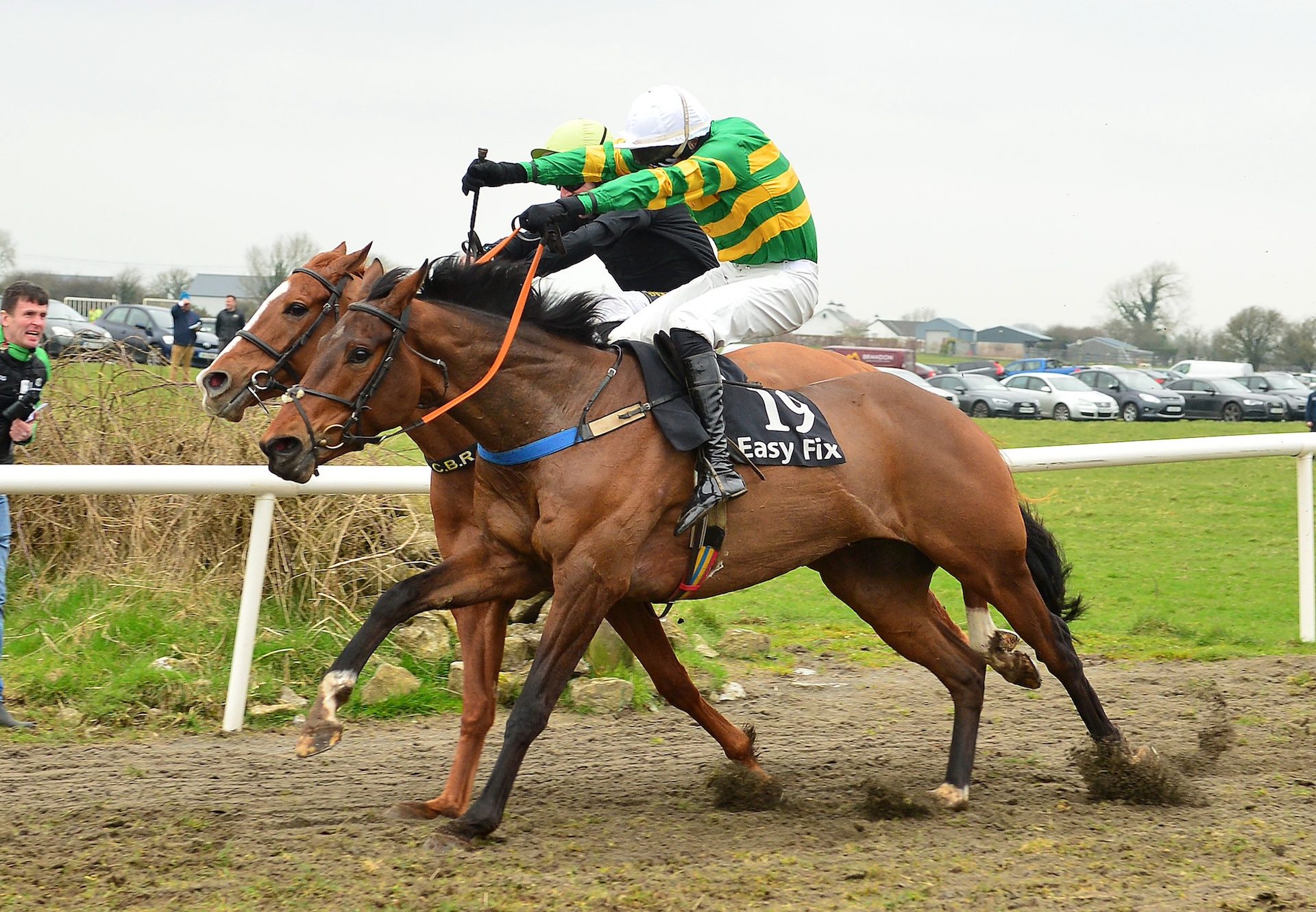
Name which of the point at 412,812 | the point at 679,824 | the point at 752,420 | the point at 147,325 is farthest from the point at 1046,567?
the point at 147,325

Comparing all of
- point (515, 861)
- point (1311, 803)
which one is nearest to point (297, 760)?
point (515, 861)

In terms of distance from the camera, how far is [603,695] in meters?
5.64

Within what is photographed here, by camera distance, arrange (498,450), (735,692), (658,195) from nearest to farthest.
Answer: (498,450)
(658,195)
(735,692)

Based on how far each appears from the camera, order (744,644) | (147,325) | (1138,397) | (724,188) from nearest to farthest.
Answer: (724,188)
(744,644)
(147,325)
(1138,397)

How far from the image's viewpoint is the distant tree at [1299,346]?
44.4 m

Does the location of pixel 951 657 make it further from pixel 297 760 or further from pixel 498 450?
pixel 297 760

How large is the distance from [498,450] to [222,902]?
4.95ft

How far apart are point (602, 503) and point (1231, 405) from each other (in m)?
29.3

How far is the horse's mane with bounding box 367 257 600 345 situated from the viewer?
13.7 ft

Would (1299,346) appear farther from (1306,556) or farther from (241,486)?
(241,486)

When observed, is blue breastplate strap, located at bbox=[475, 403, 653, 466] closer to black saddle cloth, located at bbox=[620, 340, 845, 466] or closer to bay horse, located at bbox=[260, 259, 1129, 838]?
bay horse, located at bbox=[260, 259, 1129, 838]

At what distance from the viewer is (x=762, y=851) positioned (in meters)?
3.80

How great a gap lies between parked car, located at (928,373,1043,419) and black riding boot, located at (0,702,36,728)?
2578 cm

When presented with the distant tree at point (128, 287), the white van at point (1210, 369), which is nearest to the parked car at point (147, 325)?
the distant tree at point (128, 287)
